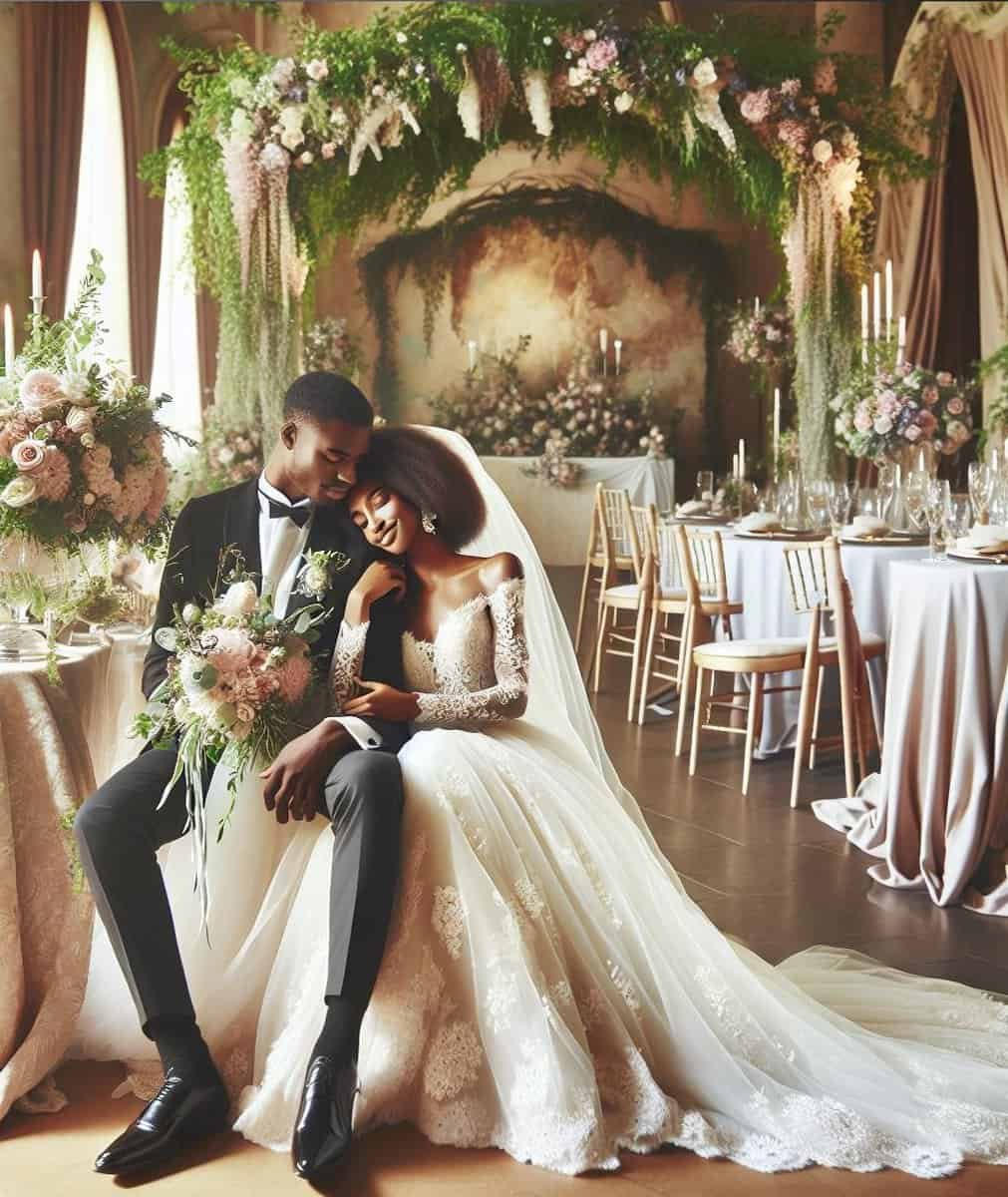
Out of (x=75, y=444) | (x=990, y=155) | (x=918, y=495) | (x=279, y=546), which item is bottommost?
(x=279, y=546)

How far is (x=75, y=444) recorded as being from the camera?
3209mm

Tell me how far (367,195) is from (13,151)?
1980 mm

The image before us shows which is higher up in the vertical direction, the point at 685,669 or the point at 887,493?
the point at 887,493

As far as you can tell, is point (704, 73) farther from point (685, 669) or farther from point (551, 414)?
point (551, 414)

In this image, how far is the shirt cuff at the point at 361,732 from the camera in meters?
2.97

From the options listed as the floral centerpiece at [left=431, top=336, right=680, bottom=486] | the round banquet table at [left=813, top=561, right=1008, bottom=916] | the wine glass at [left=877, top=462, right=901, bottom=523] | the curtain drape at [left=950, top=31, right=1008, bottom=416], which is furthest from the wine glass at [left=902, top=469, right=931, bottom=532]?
the floral centerpiece at [left=431, top=336, right=680, bottom=486]

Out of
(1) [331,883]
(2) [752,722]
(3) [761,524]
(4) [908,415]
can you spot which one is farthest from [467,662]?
(4) [908,415]

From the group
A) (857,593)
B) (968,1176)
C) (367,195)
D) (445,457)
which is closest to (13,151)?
(367,195)

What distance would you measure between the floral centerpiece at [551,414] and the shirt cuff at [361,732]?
439 inches

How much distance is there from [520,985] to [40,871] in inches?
42.4

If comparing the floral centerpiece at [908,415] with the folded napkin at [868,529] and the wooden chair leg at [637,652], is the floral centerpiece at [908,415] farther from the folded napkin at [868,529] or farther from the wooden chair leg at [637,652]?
the wooden chair leg at [637,652]

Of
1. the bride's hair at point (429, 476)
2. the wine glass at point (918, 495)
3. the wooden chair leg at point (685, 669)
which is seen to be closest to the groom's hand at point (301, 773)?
the bride's hair at point (429, 476)

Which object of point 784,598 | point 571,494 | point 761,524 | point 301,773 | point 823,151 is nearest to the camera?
point 301,773

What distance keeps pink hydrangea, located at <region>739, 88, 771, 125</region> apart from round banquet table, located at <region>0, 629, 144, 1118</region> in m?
6.06
